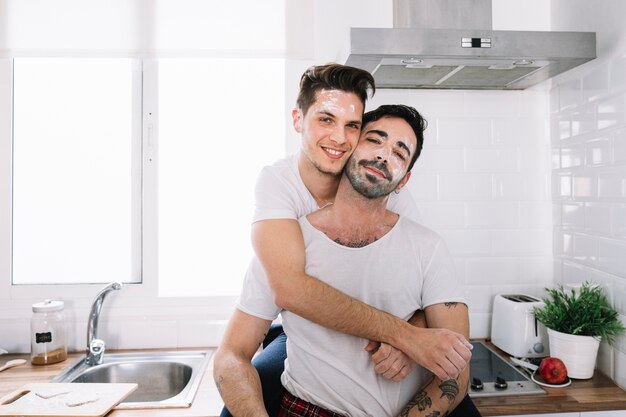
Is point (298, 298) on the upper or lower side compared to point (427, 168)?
lower

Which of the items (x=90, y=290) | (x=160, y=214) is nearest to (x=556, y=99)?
(x=160, y=214)

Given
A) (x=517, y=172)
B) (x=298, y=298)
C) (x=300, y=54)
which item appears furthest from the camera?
(x=517, y=172)

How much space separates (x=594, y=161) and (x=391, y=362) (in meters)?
1.14

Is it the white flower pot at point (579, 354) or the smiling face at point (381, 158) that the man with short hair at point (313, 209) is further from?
the white flower pot at point (579, 354)

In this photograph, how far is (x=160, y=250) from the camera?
215cm

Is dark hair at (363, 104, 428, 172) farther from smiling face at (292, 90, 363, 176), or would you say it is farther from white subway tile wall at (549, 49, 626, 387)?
white subway tile wall at (549, 49, 626, 387)

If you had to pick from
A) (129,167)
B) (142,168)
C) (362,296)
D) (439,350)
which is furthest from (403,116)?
(129,167)

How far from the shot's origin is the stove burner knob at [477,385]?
1.56 metres

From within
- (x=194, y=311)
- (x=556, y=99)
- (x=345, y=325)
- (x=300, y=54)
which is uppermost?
(x=300, y=54)

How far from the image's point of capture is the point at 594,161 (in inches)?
69.7

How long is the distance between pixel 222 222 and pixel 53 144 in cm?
82

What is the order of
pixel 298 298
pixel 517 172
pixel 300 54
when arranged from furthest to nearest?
pixel 517 172
pixel 300 54
pixel 298 298

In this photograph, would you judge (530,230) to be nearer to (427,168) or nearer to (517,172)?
(517,172)

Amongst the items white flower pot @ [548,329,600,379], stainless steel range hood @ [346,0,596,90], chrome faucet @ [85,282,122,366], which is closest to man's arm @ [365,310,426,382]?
white flower pot @ [548,329,600,379]
